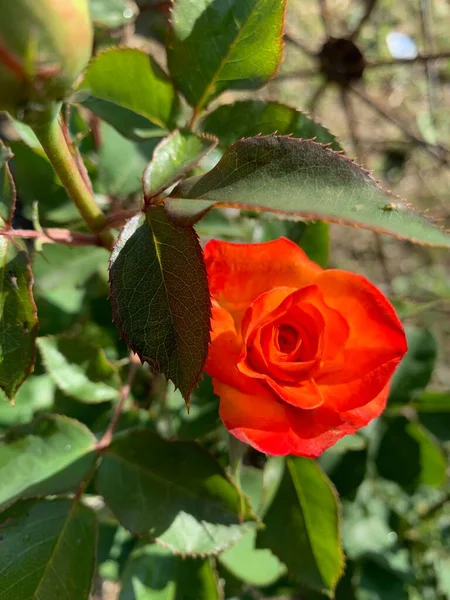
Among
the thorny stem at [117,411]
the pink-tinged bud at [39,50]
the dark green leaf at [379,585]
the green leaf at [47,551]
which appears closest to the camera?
the pink-tinged bud at [39,50]

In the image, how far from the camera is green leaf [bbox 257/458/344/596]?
32.6 inches

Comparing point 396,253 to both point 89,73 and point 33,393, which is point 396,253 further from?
point 89,73

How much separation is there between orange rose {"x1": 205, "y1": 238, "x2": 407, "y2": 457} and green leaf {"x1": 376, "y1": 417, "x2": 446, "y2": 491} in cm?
52

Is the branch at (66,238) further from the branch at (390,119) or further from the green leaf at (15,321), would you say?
the branch at (390,119)

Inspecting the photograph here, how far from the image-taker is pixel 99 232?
0.62 metres

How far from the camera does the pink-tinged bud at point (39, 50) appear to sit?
0.33 meters

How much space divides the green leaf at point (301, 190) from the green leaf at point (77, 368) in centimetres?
43

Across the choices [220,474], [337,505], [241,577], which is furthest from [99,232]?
[241,577]

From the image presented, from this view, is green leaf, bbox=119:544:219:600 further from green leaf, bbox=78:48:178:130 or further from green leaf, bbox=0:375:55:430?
green leaf, bbox=78:48:178:130

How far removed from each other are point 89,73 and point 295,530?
671 millimetres

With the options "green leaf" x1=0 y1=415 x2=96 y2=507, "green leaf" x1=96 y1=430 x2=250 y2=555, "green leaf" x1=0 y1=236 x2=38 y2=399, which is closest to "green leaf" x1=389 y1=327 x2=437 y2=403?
"green leaf" x1=96 y1=430 x2=250 y2=555

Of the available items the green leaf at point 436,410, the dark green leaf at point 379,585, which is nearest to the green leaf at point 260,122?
the green leaf at point 436,410

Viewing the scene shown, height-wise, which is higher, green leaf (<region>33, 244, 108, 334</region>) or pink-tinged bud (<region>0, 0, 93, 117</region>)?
pink-tinged bud (<region>0, 0, 93, 117</region>)

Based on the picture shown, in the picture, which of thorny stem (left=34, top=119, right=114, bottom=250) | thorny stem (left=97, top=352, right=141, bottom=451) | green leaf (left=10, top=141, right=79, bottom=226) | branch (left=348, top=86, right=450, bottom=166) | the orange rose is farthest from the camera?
branch (left=348, top=86, right=450, bottom=166)
